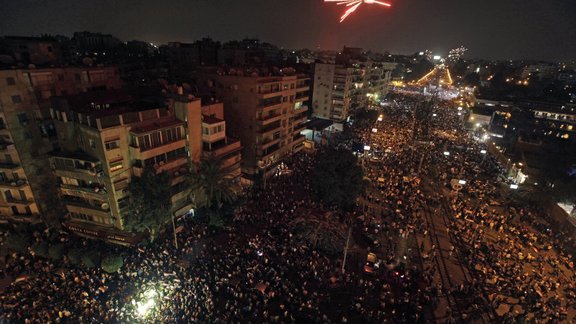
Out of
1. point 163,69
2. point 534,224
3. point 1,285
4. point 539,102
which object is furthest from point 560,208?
point 163,69

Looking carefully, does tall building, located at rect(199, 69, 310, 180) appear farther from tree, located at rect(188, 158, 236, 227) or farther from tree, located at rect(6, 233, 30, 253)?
tree, located at rect(6, 233, 30, 253)

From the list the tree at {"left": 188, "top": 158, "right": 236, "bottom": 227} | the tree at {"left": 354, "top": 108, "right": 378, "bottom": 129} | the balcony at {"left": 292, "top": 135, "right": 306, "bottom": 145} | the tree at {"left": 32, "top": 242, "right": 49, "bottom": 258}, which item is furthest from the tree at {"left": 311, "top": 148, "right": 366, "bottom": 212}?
the tree at {"left": 354, "top": 108, "right": 378, "bottom": 129}

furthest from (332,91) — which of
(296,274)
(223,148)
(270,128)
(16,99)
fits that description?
(16,99)

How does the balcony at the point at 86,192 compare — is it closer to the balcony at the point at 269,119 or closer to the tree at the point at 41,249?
the tree at the point at 41,249

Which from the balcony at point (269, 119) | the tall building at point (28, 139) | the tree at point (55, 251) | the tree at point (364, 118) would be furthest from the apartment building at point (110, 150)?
the tree at point (364, 118)

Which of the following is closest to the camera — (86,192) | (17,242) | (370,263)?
(17,242)

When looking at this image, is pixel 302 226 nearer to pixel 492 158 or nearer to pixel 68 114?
pixel 68 114

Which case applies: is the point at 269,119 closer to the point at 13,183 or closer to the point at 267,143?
the point at 267,143
